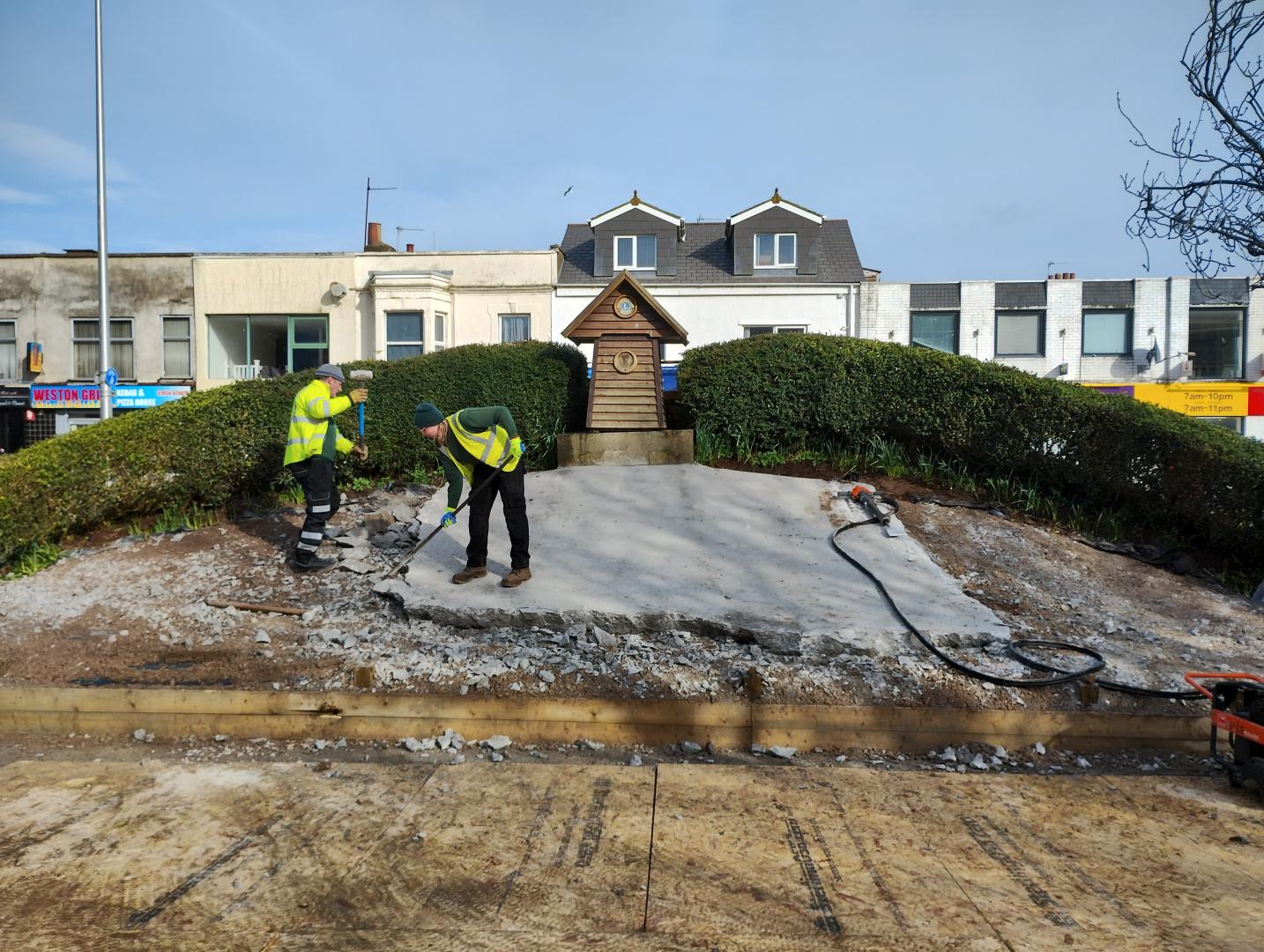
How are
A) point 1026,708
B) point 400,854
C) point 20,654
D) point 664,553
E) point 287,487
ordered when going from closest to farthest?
point 400,854 → point 1026,708 → point 20,654 → point 664,553 → point 287,487

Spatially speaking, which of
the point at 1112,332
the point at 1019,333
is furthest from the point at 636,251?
the point at 1112,332

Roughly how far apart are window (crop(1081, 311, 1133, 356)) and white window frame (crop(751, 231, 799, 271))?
28.6 feet

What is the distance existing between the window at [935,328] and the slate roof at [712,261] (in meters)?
2.14

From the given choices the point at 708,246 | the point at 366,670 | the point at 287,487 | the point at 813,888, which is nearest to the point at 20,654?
the point at 366,670

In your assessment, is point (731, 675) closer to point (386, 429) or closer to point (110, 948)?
point (110, 948)

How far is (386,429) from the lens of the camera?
30.3ft

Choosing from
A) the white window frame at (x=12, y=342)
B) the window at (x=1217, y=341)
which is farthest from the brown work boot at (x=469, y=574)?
the window at (x=1217, y=341)

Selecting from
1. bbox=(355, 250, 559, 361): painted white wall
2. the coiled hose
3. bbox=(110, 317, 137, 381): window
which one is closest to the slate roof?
bbox=(355, 250, 559, 361): painted white wall

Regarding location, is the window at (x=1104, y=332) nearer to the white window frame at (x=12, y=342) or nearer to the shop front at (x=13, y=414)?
the shop front at (x=13, y=414)

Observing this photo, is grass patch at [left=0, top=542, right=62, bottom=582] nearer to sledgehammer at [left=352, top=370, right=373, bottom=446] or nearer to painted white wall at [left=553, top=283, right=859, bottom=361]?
sledgehammer at [left=352, top=370, right=373, bottom=446]

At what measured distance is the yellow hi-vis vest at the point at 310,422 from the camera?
690 cm

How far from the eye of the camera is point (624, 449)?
9641 millimetres

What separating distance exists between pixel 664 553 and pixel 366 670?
2977 millimetres

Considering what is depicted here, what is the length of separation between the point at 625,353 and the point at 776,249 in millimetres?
13630
